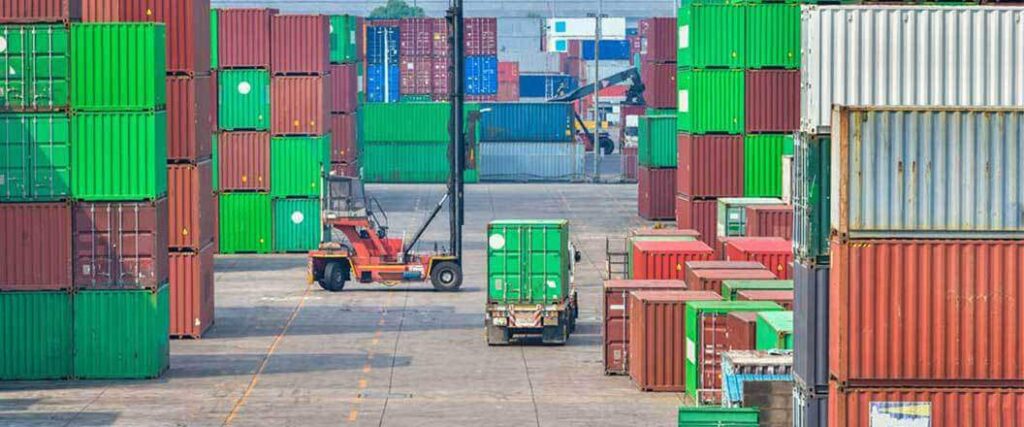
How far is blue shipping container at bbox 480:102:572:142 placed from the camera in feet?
411

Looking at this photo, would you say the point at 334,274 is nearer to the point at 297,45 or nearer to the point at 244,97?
the point at 244,97

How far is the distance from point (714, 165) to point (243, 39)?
1730 centimetres

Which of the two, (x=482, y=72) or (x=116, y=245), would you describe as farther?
(x=482, y=72)

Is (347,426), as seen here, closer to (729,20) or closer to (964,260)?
(964,260)

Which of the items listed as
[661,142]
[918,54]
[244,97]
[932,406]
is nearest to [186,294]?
[244,97]

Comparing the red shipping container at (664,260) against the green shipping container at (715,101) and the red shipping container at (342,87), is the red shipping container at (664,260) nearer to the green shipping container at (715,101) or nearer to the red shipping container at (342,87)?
the green shipping container at (715,101)

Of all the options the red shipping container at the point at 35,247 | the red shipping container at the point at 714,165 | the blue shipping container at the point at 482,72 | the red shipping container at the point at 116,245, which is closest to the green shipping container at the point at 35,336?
the red shipping container at the point at 35,247

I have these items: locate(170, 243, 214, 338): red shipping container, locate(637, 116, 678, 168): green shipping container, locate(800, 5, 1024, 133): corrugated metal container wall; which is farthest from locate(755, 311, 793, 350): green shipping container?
locate(637, 116, 678, 168): green shipping container

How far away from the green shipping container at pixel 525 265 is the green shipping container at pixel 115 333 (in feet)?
31.2

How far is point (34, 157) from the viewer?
45.9 m

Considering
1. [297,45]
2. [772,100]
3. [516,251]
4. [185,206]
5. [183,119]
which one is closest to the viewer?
[516,251]

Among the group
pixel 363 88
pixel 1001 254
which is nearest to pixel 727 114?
pixel 1001 254

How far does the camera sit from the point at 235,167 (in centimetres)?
7594

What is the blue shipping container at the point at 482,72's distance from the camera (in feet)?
481
